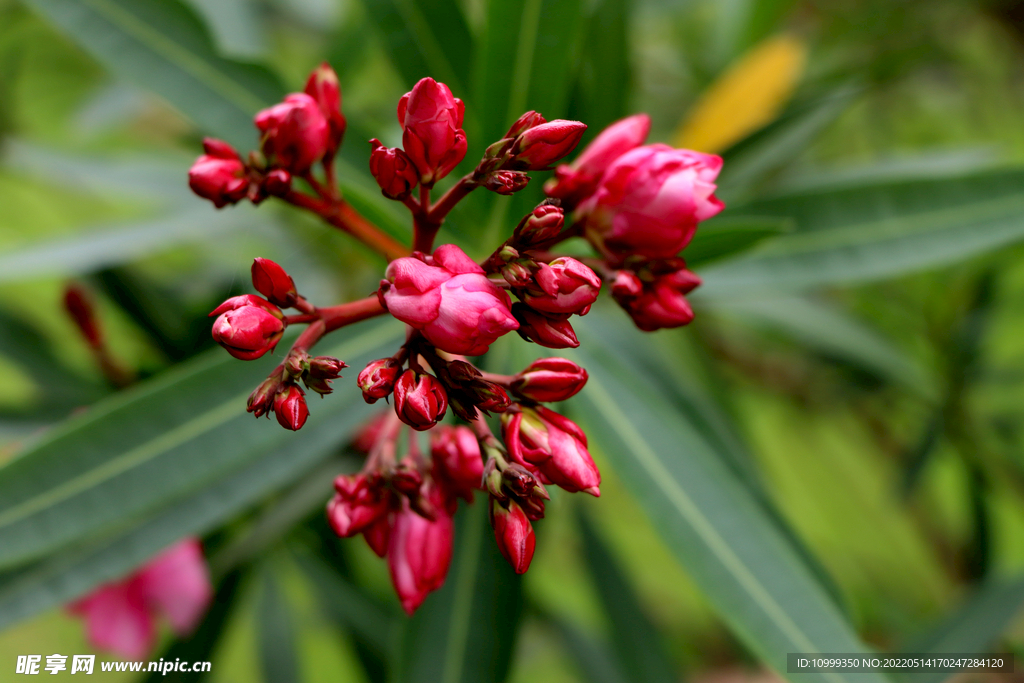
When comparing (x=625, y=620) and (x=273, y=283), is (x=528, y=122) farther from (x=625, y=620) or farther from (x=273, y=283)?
(x=625, y=620)

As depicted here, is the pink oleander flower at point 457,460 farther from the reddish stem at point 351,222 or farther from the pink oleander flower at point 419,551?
the reddish stem at point 351,222

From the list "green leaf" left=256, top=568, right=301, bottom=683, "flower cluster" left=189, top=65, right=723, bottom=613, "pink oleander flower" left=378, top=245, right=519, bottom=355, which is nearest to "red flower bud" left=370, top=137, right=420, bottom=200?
"flower cluster" left=189, top=65, right=723, bottom=613

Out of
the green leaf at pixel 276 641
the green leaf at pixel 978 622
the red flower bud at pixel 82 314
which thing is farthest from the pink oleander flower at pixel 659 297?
the green leaf at pixel 276 641

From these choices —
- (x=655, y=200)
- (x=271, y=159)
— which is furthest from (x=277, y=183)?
(x=655, y=200)

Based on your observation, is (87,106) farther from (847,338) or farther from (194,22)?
(847,338)

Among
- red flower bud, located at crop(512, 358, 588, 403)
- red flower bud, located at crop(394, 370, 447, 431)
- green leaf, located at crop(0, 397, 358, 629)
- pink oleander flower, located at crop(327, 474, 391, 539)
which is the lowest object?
green leaf, located at crop(0, 397, 358, 629)

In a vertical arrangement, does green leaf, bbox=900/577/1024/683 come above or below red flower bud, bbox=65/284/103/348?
below

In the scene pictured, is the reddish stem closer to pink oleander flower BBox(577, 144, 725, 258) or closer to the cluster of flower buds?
the cluster of flower buds
